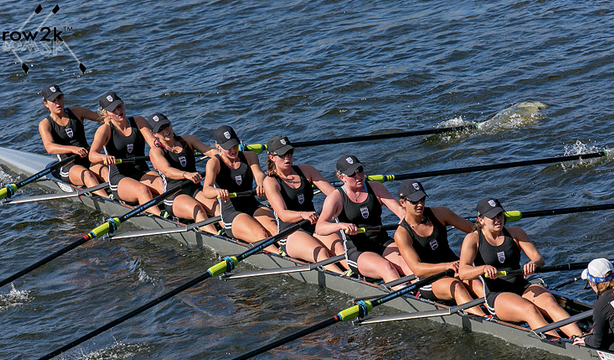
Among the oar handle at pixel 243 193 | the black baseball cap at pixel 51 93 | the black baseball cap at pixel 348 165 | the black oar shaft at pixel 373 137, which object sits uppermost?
the black baseball cap at pixel 51 93

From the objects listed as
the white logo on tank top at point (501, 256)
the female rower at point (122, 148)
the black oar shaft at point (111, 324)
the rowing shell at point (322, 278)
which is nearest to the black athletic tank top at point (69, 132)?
the rowing shell at point (322, 278)

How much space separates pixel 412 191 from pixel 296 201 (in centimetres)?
206

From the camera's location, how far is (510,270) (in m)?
7.29

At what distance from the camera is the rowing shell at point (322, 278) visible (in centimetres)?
704

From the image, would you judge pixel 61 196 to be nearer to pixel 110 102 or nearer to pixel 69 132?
pixel 69 132

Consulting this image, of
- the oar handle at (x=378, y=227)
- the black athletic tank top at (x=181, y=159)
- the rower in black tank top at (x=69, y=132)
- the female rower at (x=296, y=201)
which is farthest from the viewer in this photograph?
the rower in black tank top at (x=69, y=132)

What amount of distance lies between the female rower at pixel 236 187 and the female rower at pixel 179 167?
57cm

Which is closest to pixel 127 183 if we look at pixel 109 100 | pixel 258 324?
pixel 109 100

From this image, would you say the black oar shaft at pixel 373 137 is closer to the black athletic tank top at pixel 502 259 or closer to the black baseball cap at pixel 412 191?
the black baseball cap at pixel 412 191

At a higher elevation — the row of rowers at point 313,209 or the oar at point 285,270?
the row of rowers at point 313,209

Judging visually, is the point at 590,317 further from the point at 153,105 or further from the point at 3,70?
the point at 3,70

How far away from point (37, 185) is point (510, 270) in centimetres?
915

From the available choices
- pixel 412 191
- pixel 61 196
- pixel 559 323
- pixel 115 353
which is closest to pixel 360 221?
pixel 412 191

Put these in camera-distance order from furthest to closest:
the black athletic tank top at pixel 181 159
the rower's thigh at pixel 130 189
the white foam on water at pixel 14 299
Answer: the rower's thigh at pixel 130 189
the black athletic tank top at pixel 181 159
the white foam on water at pixel 14 299
